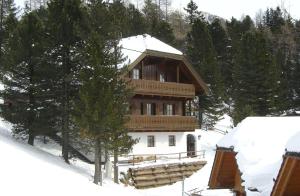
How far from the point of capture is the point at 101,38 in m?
28.0

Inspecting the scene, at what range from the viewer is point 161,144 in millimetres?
39406

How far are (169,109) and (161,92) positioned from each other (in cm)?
379

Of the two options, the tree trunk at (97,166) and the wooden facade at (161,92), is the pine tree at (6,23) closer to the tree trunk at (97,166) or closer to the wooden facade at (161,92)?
the wooden facade at (161,92)

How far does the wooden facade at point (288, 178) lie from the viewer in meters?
13.4

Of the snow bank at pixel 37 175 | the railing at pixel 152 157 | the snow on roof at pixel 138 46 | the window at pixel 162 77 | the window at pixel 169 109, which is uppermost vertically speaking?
the snow on roof at pixel 138 46

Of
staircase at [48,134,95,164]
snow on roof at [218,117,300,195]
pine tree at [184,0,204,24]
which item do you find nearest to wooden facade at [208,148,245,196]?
snow on roof at [218,117,300,195]

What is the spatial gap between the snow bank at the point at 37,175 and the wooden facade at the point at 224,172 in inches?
239

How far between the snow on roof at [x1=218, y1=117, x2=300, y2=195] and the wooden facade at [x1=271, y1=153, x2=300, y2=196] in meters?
0.39

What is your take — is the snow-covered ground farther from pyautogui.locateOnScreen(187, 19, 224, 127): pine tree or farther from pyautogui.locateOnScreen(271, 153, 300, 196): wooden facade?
pyautogui.locateOnScreen(187, 19, 224, 127): pine tree

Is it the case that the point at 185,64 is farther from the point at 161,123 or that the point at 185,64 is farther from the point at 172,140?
the point at 172,140

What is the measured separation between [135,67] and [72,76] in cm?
1049

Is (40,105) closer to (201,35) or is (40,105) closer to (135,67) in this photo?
(135,67)

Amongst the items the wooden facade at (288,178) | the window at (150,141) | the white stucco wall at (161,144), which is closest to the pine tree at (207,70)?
the white stucco wall at (161,144)

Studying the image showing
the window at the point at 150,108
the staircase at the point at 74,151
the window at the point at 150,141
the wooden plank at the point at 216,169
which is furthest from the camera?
the window at the point at 150,108
